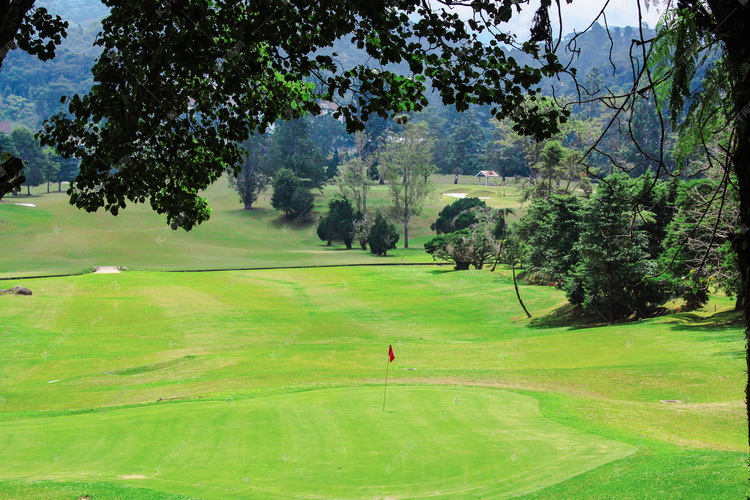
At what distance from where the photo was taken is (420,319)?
41219mm

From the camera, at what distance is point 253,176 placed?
102125 millimetres

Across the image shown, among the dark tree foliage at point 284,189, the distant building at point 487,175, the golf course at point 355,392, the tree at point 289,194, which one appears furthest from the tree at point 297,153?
the golf course at point 355,392

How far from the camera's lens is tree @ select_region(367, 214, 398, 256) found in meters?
76.8

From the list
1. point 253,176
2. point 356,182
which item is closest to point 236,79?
point 356,182

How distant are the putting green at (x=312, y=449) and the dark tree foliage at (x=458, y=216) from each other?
65296 mm

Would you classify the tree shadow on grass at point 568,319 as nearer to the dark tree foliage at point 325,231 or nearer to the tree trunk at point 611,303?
the tree trunk at point 611,303

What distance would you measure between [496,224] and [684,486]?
56593 mm

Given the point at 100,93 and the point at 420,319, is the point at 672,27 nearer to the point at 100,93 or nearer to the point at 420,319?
the point at 100,93

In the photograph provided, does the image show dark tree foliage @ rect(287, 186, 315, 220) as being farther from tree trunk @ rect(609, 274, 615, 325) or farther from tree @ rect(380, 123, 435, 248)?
tree trunk @ rect(609, 274, 615, 325)

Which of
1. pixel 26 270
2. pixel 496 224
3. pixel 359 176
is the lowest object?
pixel 26 270

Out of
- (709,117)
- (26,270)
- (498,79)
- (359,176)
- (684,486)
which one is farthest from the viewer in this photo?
(359,176)

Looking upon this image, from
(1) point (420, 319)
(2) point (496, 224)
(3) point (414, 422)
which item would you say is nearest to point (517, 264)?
(2) point (496, 224)

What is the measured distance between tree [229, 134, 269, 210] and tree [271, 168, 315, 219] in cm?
688

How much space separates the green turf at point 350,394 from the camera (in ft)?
29.7
